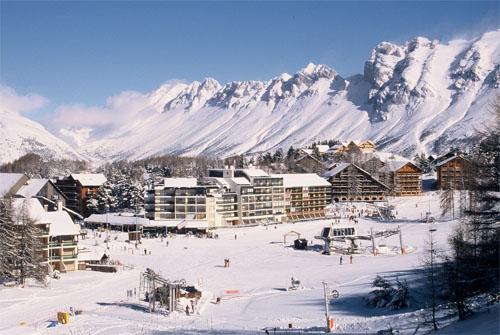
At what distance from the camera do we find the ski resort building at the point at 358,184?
360 ft

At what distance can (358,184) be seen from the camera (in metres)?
110

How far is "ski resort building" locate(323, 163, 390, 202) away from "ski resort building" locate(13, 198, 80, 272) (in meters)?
65.6

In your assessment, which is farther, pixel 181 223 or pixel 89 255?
pixel 181 223

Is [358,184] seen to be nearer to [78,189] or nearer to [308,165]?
[308,165]

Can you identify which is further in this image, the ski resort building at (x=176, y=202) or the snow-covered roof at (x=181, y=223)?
the ski resort building at (x=176, y=202)

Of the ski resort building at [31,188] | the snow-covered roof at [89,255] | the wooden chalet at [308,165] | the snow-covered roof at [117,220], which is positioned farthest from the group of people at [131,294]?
the wooden chalet at [308,165]

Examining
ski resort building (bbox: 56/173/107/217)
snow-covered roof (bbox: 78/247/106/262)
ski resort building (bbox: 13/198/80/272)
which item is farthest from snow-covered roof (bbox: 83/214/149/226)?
ski resort building (bbox: 13/198/80/272)

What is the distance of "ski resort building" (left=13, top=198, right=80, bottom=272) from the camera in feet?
169

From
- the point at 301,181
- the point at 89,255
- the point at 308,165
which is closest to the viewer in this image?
the point at 89,255

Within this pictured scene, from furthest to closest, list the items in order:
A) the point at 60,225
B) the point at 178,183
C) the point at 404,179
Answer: the point at 404,179, the point at 178,183, the point at 60,225

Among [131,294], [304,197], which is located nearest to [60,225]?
[131,294]

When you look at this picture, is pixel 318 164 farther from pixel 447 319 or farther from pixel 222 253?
pixel 447 319

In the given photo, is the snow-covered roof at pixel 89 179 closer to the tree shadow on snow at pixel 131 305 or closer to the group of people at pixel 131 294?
the group of people at pixel 131 294

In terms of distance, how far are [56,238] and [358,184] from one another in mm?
68132
